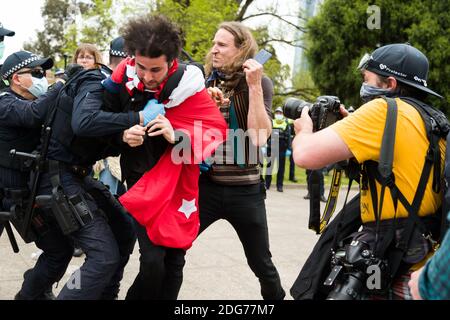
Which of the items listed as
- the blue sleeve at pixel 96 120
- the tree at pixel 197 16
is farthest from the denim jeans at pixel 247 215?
the tree at pixel 197 16

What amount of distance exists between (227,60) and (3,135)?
58.5 inches

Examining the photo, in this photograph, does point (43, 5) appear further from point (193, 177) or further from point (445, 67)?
point (193, 177)

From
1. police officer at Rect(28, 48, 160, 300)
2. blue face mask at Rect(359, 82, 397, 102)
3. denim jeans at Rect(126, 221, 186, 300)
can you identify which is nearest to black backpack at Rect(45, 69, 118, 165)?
police officer at Rect(28, 48, 160, 300)

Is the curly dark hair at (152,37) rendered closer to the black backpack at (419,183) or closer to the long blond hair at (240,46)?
the long blond hair at (240,46)

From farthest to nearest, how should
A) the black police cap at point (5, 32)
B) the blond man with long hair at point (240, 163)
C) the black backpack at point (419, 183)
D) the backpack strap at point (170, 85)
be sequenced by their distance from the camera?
the black police cap at point (5, 32)
the blond man with long hair at point (240, 163)
the backpack strap at point (170, 85)
the black backpack at point (419, 183)

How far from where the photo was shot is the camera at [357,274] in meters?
2.16

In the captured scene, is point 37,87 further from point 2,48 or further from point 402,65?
point 402,65

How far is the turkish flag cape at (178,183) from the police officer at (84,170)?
256mm

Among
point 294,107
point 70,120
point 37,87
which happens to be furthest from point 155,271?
point 37,87

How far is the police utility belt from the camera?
2920 mm

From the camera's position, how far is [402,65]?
235 cm

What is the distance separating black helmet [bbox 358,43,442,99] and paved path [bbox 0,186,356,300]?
2400mm

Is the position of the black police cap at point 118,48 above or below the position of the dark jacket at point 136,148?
above

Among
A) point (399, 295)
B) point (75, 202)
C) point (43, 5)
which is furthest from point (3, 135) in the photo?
point (43, 5)
